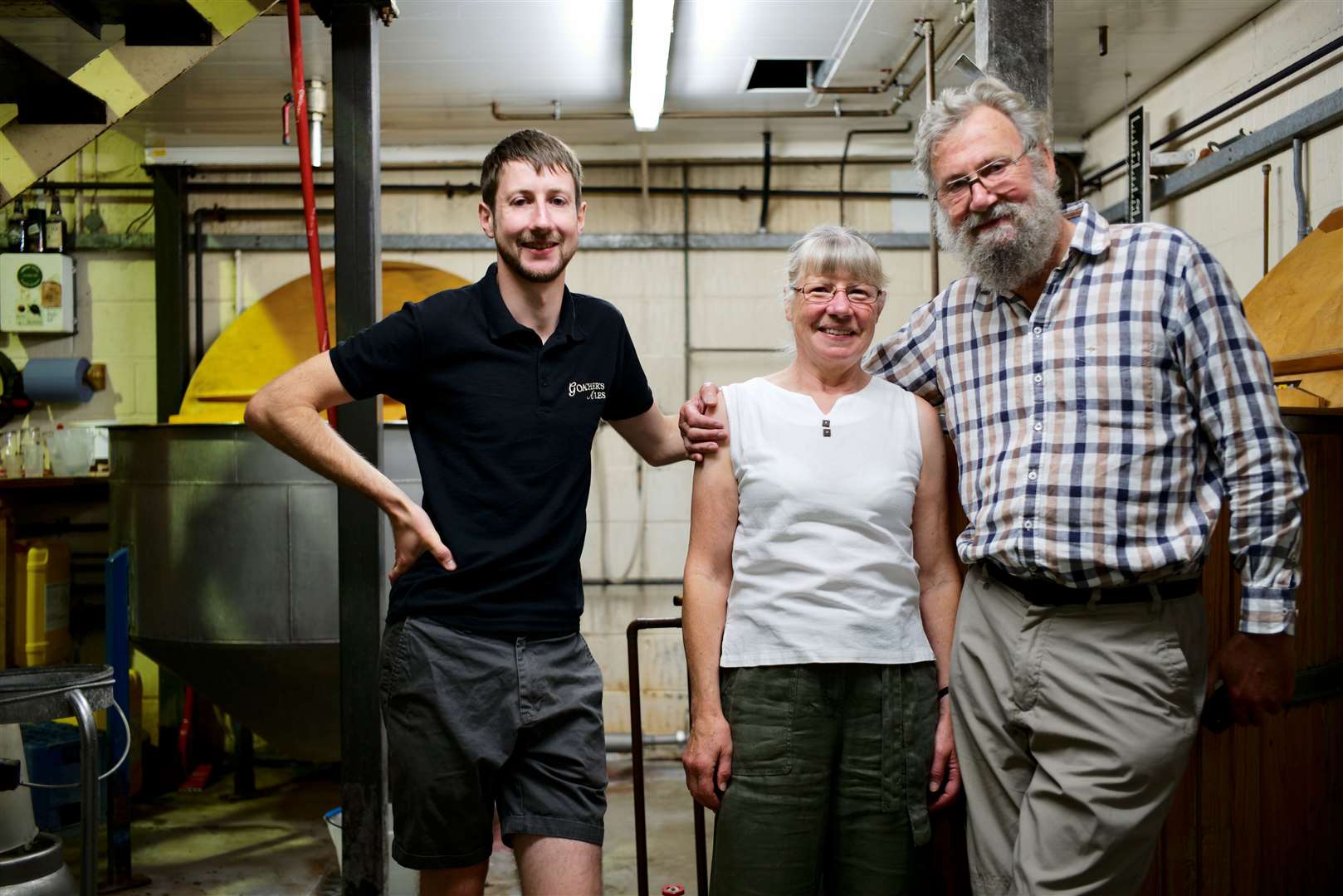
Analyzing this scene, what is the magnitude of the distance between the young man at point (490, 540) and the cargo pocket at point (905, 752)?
0.52 metres

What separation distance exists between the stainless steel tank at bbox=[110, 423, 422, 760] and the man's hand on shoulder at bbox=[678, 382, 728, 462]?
2.20 meters

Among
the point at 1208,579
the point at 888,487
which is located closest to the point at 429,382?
the point at 888,487

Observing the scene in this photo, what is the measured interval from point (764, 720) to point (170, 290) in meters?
5.03

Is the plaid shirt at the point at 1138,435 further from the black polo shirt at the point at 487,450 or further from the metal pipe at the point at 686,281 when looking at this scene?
the metal pipe at the point at 686,281

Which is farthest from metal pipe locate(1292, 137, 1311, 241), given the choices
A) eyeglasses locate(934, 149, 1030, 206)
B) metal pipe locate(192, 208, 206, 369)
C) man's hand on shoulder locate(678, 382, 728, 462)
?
metal pipe locate(192, 208, 206, 369)

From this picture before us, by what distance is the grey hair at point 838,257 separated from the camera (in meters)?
1.93

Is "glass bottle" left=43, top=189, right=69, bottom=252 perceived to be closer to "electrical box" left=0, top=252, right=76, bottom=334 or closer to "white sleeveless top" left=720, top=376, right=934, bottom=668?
"electrical box" left=0, top=252, right=76, bottom=334

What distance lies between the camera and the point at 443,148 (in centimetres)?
593

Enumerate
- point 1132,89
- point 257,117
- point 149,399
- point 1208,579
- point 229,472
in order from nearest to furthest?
point 1208,579, point 229,472, point 1132,89, point 257,117, point 149,399

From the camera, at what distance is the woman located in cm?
183

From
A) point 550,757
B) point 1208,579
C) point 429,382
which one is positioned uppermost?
point 429,382

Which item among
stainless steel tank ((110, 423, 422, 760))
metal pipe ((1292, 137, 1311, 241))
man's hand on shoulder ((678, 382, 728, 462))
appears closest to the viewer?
man's hand on shoulder ((678, 382, 728, 462))

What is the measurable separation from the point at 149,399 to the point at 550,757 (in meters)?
4.84

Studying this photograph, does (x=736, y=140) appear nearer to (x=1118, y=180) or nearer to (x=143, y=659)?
(x=1118, y=180)
